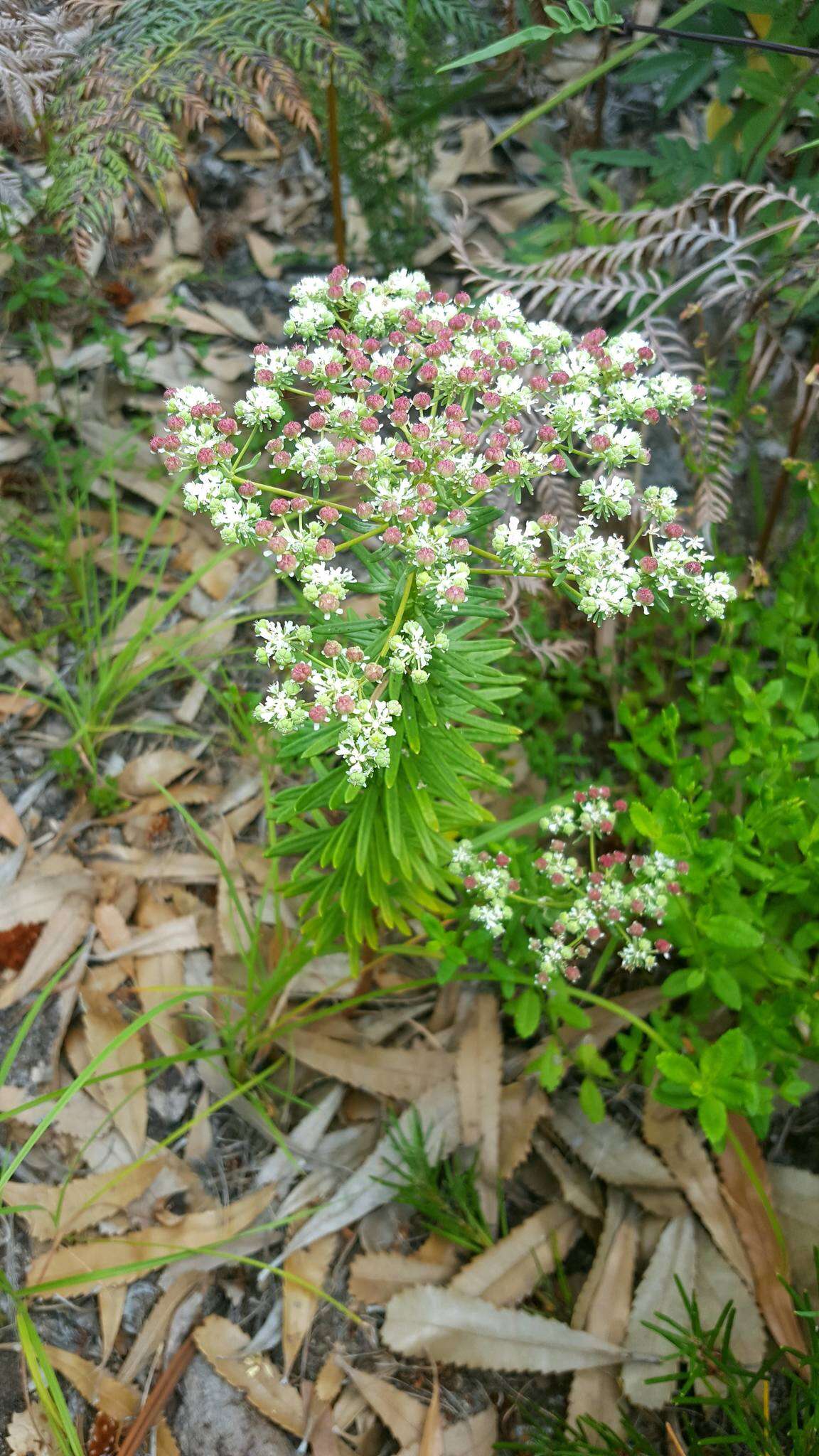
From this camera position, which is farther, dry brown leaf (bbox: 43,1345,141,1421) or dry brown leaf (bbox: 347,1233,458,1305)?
dry brown leaf (bbox: 347,1233,458,1305)

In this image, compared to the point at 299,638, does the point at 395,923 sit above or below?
below

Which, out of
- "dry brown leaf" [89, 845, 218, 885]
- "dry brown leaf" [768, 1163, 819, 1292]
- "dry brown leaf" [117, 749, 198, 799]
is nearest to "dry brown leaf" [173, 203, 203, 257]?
"dry brown leaf" [117, 749, 198, 799]

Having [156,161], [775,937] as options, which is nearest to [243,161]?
[156,161]

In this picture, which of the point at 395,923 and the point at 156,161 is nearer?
the point at 395,923

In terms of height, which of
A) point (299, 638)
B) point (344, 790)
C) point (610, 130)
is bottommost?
point (344, 790)

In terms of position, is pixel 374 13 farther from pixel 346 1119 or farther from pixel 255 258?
pixel 346 1119

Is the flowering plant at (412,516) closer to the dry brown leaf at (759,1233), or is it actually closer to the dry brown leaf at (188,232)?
the dry brown leaf at (759,1233)

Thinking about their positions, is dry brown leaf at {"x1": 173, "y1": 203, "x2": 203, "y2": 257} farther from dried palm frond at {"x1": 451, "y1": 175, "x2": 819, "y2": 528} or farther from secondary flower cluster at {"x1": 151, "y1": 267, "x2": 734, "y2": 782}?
secondary flower cluster at {"x1": 151, "y1": 267, "x2": 734, "y2": 782}

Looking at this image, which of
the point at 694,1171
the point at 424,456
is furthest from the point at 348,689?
the point at 694,1171

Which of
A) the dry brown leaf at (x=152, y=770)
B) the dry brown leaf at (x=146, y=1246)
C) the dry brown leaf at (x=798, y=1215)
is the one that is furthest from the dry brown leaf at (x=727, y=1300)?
the dry brown leaf at (x=152, y=770)
